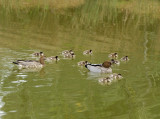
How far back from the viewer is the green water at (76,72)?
30.1 ft

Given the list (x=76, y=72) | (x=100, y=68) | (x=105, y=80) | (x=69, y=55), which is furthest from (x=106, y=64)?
→ (x=69, y=55)

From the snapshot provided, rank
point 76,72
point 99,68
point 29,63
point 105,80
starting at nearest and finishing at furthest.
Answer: point 105,80 < point 76,72 < point 99,68 < point 29,63

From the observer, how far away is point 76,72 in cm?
1245

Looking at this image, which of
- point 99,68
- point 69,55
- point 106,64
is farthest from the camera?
point 69,55

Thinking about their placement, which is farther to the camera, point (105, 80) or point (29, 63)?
point (29, 63)

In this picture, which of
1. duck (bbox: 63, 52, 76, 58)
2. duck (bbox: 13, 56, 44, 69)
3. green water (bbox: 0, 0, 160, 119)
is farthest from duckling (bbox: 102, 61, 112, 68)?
duck (bbox: 13, 56, 44, 69)

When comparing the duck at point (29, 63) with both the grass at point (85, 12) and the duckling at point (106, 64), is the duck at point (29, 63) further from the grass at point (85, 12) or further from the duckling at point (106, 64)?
the grass at point (85, 12)

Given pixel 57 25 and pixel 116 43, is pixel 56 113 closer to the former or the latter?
pixel 116 43

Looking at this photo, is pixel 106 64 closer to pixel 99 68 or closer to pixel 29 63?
pixel 99 68

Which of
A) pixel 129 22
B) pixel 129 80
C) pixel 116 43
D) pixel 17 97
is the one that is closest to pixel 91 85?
pixel 129 80

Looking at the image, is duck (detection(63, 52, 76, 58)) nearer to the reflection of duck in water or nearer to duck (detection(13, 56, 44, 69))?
duck (detection(13, 56, 44, 69))

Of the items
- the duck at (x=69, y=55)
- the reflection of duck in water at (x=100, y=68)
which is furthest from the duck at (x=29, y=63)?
the reflection of duck in water at (x=100, y=68)

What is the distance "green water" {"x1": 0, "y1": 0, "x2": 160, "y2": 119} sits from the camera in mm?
9180

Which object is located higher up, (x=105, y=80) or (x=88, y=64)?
(x=88, y=64)
